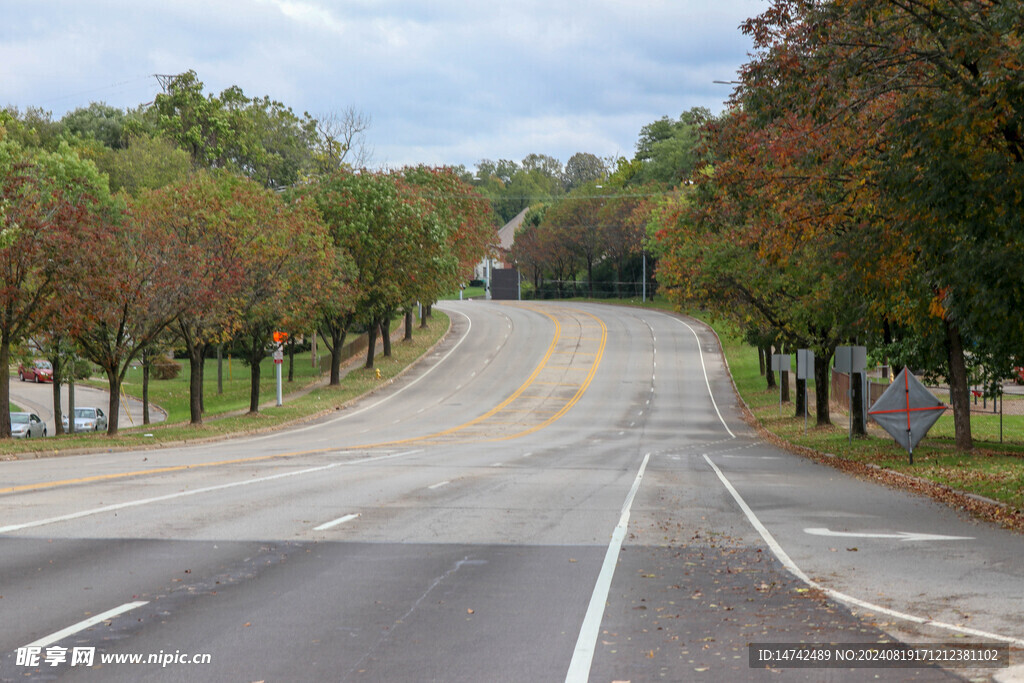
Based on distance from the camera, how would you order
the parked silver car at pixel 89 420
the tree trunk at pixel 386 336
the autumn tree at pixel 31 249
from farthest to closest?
the tree trunk at pixel 386 336 → the parked silver car at pixel 89 420 → the autumn tree at pixel 31 249

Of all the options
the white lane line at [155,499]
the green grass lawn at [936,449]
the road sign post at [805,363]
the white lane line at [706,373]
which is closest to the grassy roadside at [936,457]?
the green grass lawn at [936,449]

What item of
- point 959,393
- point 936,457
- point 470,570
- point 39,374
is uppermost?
point 959,393

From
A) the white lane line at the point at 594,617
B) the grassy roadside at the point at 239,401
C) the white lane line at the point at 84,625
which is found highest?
the white lane line at the point at 84,625

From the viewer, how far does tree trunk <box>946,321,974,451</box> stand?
2672 centimetres

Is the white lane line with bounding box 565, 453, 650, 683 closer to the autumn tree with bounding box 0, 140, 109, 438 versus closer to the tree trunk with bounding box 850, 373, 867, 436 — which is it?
the autumn tree with bounding box 0, 140, 109, 438

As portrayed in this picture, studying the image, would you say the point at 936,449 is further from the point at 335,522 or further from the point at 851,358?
the point at 335,522

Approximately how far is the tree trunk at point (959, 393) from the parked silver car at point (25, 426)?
32.9 meters

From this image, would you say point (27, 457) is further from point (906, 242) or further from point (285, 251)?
point (906, 242)

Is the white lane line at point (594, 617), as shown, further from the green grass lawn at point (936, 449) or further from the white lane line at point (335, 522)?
the green grass lawn at point (936, 449)

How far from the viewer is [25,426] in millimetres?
42406

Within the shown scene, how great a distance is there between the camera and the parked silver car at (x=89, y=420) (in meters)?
48.9

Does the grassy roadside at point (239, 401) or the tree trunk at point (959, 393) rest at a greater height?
the tree trunk at point (959, 393)

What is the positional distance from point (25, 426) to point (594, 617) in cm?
3990

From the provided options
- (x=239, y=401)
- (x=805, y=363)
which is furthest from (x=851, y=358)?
(x=239, y=401)
